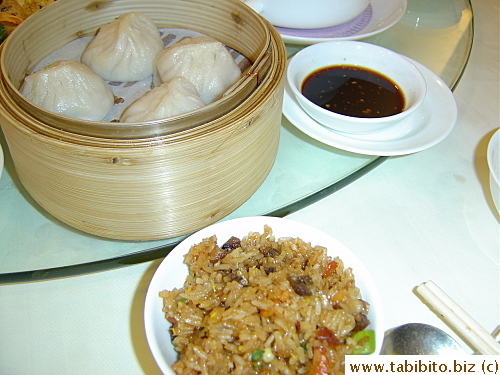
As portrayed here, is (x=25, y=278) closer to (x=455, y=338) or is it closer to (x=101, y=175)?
(x=101, y=175)

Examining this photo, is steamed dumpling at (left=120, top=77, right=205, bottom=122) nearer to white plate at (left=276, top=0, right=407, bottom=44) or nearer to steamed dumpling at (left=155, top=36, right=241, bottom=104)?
steamed dumpling at (left=155, top=36, right=241, bottom=104)

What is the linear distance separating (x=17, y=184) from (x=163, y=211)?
0.67 metres

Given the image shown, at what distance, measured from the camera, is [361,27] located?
227 centimetres

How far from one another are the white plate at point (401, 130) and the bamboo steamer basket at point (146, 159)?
28 centimetres

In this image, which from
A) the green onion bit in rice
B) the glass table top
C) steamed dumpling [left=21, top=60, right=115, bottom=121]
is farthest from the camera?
steamed dumpling [left=21, top=60, right=115, bottom=121]

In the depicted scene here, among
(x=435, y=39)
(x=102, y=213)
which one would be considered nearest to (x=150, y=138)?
(x=102, y=213)

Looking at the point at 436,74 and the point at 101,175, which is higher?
the point at 101,175

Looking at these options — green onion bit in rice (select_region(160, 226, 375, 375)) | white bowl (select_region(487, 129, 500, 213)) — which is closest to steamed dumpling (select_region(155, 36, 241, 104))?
green onion bit in rice (select_region(160, 226, 375, 375))

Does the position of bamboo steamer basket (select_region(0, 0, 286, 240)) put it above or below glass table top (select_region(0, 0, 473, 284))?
above

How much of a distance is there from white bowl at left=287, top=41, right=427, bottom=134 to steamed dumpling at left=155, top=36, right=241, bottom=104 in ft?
0.86

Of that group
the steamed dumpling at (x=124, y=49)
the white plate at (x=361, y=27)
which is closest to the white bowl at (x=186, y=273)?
the steamed dumpling at (x=124, y=49)

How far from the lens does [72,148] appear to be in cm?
104

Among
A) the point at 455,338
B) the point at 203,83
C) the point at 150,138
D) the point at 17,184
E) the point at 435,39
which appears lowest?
the point at 455,338

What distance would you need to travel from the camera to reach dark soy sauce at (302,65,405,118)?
68.0 inches
